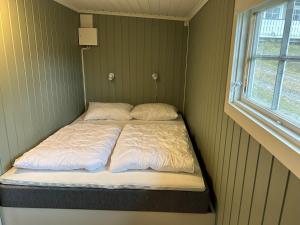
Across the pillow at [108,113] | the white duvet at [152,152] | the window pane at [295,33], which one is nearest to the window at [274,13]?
the window pane at [295,33]

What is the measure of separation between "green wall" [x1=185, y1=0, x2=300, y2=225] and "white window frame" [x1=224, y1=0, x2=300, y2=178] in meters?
0.06

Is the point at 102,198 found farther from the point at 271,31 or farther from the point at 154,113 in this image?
the point at 154,113

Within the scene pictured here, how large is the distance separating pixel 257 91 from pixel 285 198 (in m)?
0.64

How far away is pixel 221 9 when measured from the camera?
1.60m

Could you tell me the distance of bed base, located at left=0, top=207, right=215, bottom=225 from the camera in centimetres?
163

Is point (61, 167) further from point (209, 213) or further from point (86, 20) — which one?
point (86, 20)

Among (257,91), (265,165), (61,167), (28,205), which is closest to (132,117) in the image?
(61,167)

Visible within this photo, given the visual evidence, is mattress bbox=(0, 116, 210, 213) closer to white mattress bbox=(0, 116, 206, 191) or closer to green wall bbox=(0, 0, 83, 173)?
white mattress bbox=(0, 116, 206, 191)

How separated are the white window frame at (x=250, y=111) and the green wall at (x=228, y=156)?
0.06 metres

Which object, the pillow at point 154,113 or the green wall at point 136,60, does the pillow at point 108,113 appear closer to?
the pillow at point 154,113

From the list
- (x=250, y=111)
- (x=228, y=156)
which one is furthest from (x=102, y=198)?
(x=250, y=111)

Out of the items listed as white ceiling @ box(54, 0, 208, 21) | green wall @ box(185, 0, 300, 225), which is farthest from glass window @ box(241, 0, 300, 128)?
white ceiling @ box(54, 0, 208, 21)

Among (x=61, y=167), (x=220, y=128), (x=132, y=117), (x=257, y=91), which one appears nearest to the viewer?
(x=257, y=91)

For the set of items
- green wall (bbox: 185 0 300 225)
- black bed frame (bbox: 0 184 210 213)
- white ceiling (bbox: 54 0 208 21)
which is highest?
white ceiling (bbox: 54 0 208 21)
